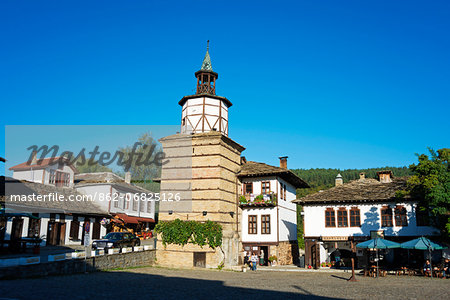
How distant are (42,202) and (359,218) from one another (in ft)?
85.1

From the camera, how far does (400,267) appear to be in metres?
26.9

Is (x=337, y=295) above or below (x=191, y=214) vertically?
below

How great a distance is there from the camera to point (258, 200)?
101 ft

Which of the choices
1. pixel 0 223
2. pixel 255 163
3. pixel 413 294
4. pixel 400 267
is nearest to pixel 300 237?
pixel 255 163

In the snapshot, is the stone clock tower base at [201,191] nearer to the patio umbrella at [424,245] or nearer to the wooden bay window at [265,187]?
the wooden bay window at [265,187]

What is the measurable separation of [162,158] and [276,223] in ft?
36.8

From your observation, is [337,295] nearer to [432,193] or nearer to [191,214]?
Answer: [432,193]

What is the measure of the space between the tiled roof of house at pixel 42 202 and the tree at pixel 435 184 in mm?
27603

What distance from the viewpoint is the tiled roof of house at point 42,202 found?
1097 inches

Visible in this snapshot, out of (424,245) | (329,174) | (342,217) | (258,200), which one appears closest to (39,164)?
(258,200)

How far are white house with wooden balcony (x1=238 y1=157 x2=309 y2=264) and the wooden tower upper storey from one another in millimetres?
5011

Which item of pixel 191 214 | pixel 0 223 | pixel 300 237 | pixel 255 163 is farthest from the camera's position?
pixel 300 237

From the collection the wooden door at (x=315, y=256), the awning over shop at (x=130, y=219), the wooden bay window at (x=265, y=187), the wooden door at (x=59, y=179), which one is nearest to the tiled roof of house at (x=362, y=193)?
the wooden bay window at (x=265, y=187)

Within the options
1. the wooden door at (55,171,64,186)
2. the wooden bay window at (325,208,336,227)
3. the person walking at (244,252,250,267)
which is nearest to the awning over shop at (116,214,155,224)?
the wooden door at (55,171,64,186)
